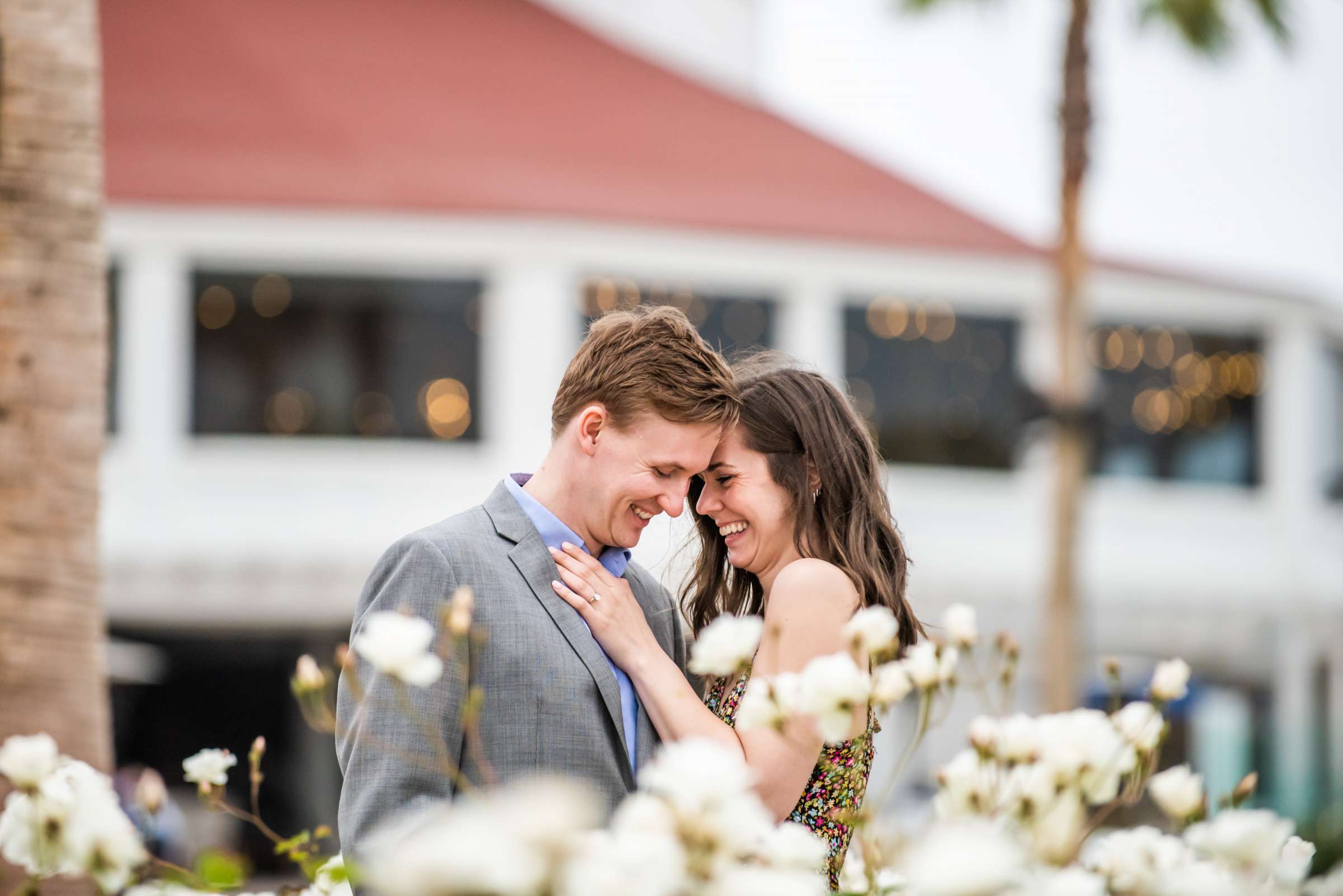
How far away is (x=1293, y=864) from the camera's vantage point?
1764 mm

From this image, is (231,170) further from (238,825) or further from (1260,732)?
(1260,732)

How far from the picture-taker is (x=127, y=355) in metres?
15.8

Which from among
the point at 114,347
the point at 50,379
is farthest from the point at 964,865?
the point at 114,347

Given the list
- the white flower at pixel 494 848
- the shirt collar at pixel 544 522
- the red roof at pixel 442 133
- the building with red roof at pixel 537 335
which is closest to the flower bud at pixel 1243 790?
the white flower at pixel 494 848

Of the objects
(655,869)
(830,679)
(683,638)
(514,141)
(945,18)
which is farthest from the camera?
(514,141)

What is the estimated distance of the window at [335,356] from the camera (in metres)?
16.2

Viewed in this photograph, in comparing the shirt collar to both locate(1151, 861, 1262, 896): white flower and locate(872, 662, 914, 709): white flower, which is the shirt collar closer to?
locate(872, 662, 914, 709): white flower

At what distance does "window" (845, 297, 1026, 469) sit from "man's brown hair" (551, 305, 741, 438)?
14173mm

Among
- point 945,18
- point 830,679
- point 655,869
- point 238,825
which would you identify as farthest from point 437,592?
point 238,825

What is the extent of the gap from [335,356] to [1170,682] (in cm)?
1494

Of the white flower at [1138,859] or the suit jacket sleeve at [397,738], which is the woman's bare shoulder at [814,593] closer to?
the suit jacket sleeve at [397,738]

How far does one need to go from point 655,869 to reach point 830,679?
0.58 meters

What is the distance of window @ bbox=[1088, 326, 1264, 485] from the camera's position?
1866cm

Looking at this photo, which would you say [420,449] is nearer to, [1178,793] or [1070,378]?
[1070,378]
